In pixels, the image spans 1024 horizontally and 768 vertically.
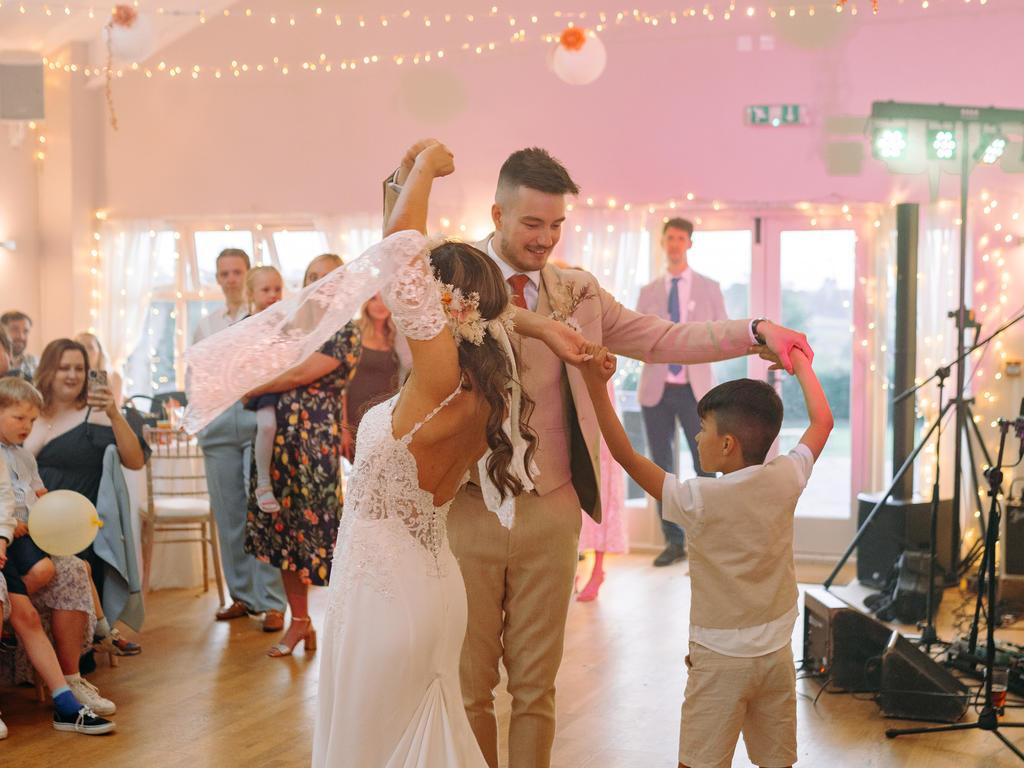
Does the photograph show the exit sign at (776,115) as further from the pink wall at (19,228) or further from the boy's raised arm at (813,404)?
the pink wall at (19,228)

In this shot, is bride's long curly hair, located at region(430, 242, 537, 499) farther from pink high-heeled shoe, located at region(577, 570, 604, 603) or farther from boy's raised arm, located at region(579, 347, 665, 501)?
pink high-heeled shoe, located at region(577, 570, 604, 603)

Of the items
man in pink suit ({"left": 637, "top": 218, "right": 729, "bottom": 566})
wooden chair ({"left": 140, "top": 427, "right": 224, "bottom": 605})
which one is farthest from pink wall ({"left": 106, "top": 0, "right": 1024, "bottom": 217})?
wooden chair ({"left": 140, "top": 427, "right": 224, "bottom": 605})

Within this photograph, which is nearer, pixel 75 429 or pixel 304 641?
pixel 75 429

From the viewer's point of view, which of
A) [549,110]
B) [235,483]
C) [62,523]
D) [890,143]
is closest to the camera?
[62,523]

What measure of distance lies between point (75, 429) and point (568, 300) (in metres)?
3.03

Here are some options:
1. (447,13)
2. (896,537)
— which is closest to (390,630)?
(896,537)

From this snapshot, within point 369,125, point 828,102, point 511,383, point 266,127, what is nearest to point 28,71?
point 266,127

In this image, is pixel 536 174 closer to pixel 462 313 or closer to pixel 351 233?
pixel 462 313

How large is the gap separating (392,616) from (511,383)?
604 millimetres

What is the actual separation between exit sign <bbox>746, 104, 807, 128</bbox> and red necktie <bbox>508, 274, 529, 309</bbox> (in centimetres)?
540

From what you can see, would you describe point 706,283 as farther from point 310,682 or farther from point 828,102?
point 310,682

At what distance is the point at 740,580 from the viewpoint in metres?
2.76

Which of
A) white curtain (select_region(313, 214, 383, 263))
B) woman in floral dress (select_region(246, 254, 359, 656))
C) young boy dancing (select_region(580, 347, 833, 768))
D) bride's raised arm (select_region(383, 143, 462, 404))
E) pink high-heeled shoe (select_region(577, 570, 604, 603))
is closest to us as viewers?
bride's raised arm (select_region(383, 143, 462, 404))

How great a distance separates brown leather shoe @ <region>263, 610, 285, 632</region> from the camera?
5.80 meters
